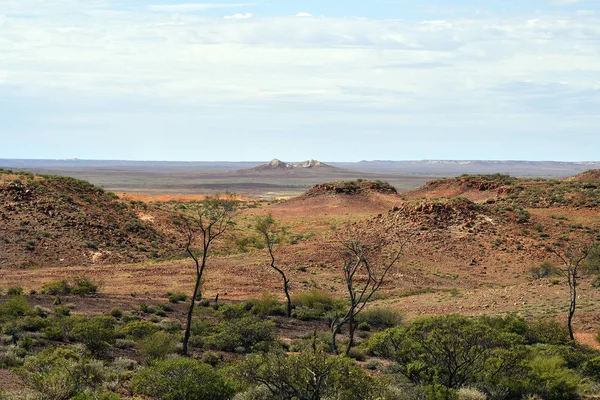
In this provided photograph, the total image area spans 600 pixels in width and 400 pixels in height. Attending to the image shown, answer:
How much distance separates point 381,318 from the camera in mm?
25906

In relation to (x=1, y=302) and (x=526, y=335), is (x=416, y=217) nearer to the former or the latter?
(x=526, y=335)

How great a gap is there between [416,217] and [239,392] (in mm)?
32256

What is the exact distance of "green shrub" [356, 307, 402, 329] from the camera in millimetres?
25656

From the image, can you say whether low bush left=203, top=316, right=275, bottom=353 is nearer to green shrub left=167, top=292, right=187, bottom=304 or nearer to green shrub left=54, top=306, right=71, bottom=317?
green shrub left=54, top=306, right=71, bottom=317

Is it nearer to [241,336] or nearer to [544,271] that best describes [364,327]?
[241,336]

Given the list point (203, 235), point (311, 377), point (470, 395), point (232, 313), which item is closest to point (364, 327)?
point (232, 313)

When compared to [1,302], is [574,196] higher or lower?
higher

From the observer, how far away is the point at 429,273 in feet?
124

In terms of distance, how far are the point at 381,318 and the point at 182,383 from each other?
1329cm

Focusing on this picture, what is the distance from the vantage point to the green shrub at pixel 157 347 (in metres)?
18.3

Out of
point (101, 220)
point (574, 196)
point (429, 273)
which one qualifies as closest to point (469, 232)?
point (429, 273)

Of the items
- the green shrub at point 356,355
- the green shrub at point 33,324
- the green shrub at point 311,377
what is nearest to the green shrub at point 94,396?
the green shrub at point 311,377

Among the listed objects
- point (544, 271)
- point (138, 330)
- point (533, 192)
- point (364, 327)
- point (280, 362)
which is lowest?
point (364, 327)

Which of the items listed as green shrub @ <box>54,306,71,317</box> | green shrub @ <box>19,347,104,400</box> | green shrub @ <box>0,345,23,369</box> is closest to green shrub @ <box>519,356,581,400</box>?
green shrub @ <box>19,347,104,400</box>
